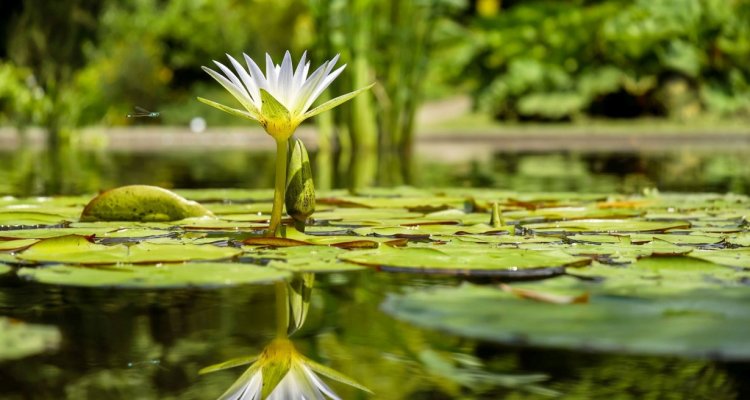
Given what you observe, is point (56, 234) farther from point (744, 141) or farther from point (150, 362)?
point (744, 141)

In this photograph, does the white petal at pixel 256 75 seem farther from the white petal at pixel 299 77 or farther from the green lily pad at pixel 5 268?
the green lily pad at pixel 5 268

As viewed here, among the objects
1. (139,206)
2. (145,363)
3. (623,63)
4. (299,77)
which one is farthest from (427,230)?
(623,63)

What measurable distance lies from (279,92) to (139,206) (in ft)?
2.49

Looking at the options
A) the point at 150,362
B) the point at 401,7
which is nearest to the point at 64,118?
the point at 401,7

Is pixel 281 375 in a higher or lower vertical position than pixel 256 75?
lower

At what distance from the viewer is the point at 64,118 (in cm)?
1117

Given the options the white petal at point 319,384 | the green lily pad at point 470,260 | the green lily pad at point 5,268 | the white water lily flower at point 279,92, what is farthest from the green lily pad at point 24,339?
the white water lily flower at point 279,92

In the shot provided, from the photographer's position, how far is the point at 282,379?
1306mm

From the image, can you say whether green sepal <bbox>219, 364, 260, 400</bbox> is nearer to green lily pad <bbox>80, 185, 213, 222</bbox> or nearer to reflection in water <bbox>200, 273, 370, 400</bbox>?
reflection in water <bbox>200, 273, 370, 400</bbox>

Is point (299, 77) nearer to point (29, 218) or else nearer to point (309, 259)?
point (309, 259)

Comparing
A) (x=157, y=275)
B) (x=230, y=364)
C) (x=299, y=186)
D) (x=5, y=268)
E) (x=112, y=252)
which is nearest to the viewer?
(x=230, y=364)

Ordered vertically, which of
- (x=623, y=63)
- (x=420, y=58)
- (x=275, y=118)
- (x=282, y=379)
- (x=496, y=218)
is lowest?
(x=282, y=379)

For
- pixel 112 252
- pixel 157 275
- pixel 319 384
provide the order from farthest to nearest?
pixel 112 252 → pixel 157 275 → pixel 319 384

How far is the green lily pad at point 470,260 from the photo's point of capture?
7.00ft
